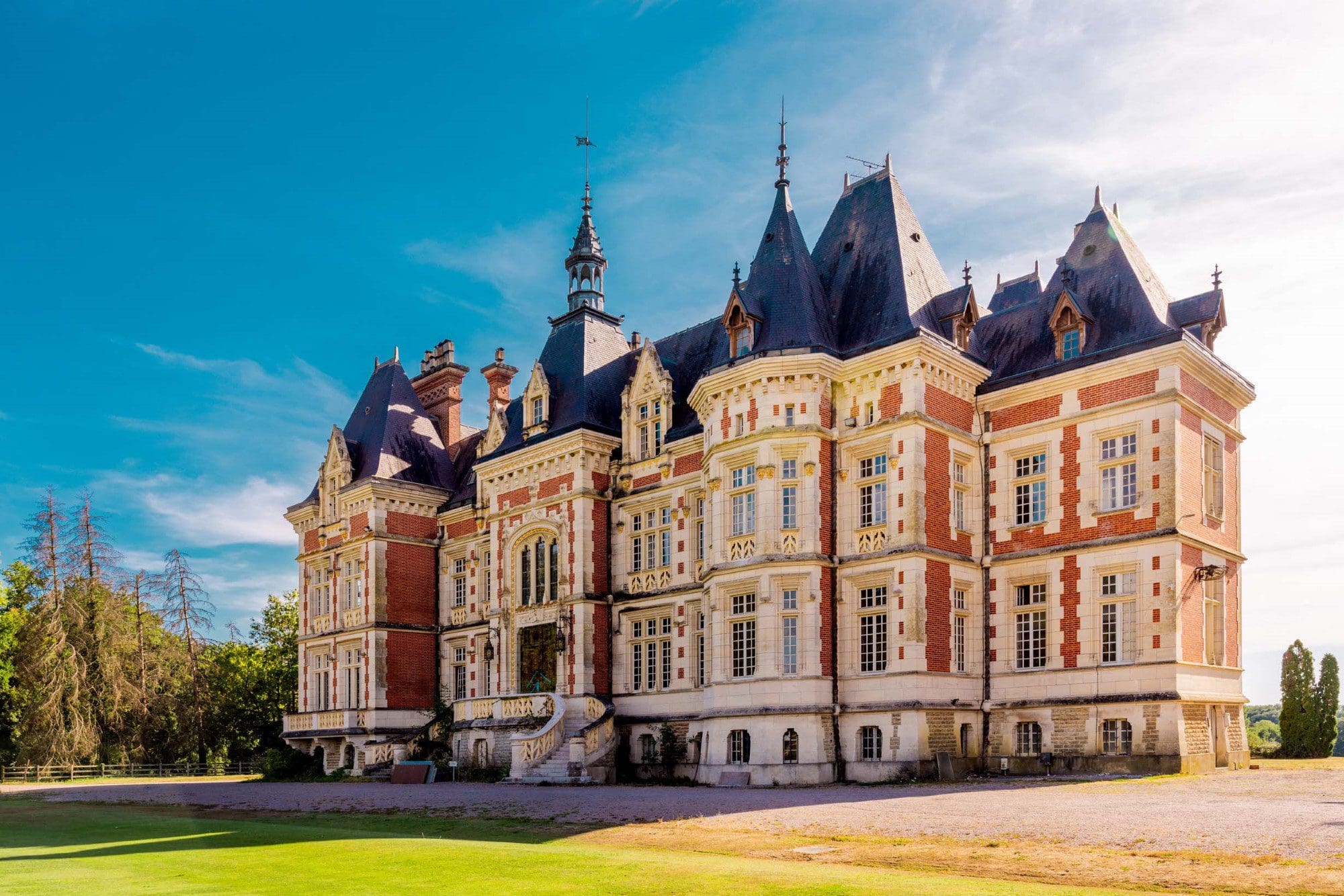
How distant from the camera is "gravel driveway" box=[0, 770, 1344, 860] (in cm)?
1514

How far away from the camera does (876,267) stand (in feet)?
113

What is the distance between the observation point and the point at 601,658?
38750mm

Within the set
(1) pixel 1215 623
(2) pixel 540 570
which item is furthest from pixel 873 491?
(2) pixel 540 570

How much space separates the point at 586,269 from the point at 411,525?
12.2 m

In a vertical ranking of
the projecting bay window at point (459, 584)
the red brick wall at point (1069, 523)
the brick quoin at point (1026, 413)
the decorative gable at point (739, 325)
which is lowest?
the projecting bay window at point (459, 584)

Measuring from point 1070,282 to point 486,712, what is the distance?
73.3 feet

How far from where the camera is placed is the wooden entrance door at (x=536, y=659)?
39750 millimetres

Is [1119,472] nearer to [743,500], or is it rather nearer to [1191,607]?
[1191,607]

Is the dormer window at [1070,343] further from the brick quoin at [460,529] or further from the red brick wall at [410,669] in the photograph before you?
the red brick wall at [410,669]

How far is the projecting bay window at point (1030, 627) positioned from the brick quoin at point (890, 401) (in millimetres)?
5684

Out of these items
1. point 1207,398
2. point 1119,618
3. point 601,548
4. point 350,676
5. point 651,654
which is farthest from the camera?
point 350,676

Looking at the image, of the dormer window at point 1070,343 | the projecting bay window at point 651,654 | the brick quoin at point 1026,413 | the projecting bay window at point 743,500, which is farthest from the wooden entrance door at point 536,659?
the dormer window at point 1070,343

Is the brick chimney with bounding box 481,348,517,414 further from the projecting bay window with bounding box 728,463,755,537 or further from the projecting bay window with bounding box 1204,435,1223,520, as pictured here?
the projecting bay window with bounding box 1204,435,1223,520

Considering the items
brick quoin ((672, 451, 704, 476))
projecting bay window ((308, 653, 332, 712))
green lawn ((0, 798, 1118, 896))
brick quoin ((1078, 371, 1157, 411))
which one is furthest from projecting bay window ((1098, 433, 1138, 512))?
projecting bay window ((308, 653, 332, 712))
